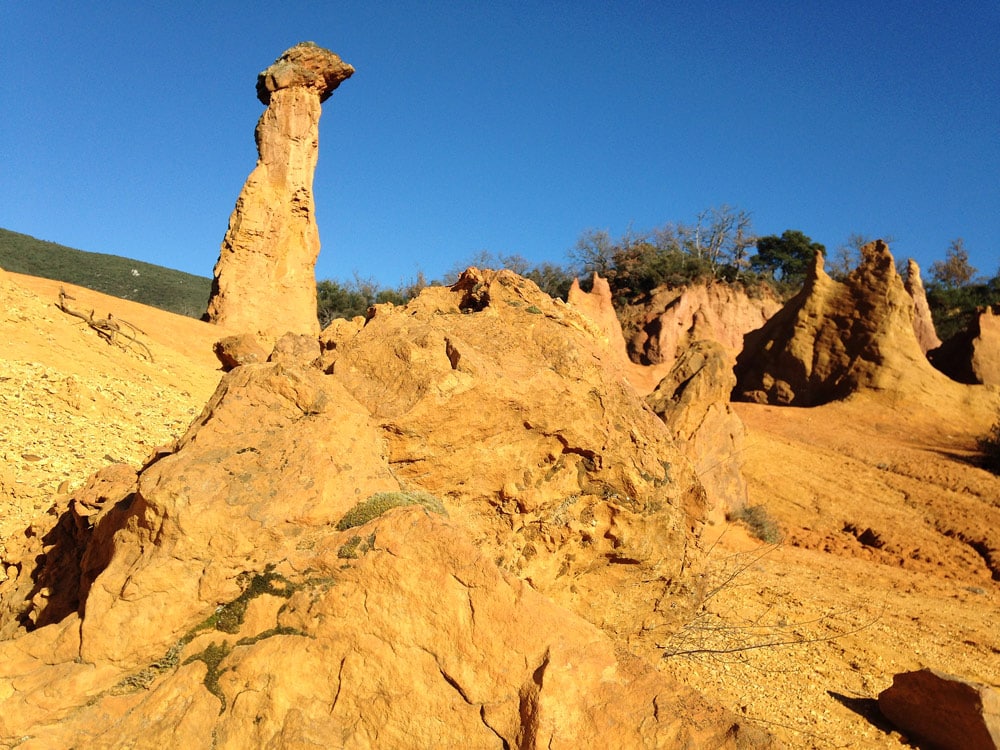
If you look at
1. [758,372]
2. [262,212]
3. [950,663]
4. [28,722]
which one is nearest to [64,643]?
[28,722]

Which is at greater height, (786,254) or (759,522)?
(786,254)

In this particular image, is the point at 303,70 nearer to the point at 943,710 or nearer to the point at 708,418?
the point at 708,418

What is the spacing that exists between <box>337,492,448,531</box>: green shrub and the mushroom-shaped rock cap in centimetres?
2057

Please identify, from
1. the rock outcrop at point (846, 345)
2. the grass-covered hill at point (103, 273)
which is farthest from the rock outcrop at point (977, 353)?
the grass-covered hill at point (103, 273)

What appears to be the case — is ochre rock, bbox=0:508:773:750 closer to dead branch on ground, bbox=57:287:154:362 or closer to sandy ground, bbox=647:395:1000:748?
sandy ground, bbox=647:395:1000:748

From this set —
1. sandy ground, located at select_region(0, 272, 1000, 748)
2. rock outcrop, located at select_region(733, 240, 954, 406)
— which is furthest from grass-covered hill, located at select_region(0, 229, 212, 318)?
rock outcrop, located at select_region(733, 240, 954, 406)

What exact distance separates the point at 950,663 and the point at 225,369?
13910 mm

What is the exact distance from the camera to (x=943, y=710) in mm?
4090

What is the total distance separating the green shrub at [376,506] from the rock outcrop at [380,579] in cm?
1

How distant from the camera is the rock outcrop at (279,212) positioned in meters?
20.1

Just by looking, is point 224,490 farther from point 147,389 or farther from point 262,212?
point 262,212

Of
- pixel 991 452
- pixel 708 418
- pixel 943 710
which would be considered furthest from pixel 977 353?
pixel 943 710

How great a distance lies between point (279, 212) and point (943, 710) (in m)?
20.2

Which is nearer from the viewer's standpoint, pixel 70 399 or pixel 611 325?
pixel 70 399
